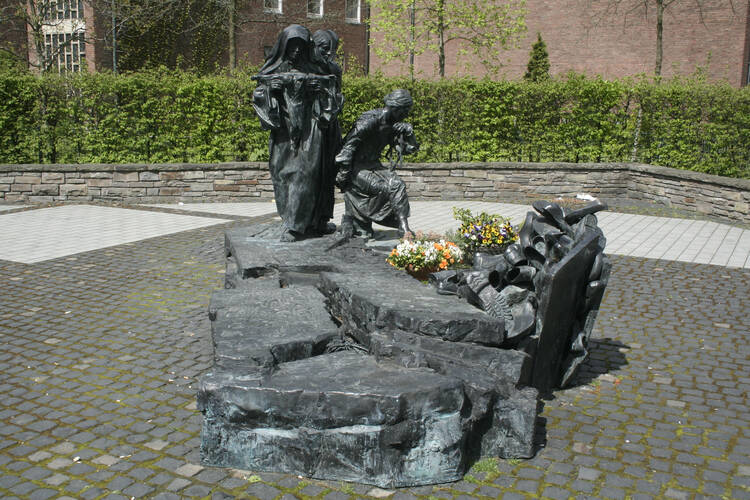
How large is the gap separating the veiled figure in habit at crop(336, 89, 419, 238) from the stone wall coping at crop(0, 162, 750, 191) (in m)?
6.83

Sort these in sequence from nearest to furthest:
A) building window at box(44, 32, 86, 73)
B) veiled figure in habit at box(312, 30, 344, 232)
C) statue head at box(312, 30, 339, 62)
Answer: veiled figure in habit at box(312, 30, 344, 232) < statue head at box(312, 30, 339, 62) < building window at box(44, 32, 86, 73)

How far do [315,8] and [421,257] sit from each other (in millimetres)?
28734

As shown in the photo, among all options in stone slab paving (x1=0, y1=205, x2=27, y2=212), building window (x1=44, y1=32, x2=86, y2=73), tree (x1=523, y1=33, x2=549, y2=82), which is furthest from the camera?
tree (x1=523, y1=33, x2=549, y2=82)

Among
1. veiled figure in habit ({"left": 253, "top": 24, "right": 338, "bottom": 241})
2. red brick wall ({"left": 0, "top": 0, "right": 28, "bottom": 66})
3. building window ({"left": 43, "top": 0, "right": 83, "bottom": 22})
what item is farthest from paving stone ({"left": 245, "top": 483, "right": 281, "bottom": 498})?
red brick wall ({"left": 0, "top": 0, "right": 28, "bottom": 66})

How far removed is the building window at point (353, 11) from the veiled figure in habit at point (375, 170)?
1114 inches

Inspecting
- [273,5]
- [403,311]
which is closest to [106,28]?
[273,5]

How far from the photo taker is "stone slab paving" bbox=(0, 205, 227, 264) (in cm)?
1001

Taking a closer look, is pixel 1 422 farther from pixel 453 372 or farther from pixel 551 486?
pixel 551 486

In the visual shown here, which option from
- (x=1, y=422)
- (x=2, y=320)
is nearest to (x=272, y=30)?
(x=2, y=320)

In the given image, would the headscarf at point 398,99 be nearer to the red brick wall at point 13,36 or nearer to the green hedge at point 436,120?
the green hedge at point 436,120

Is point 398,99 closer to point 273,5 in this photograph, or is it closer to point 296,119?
point 296,119

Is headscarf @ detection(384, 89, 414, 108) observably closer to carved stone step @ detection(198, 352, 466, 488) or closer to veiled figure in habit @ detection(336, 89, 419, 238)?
veiled figure in habit @ detection(336, 89, 419, 238)

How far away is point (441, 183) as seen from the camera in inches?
630

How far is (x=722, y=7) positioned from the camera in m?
25.8
